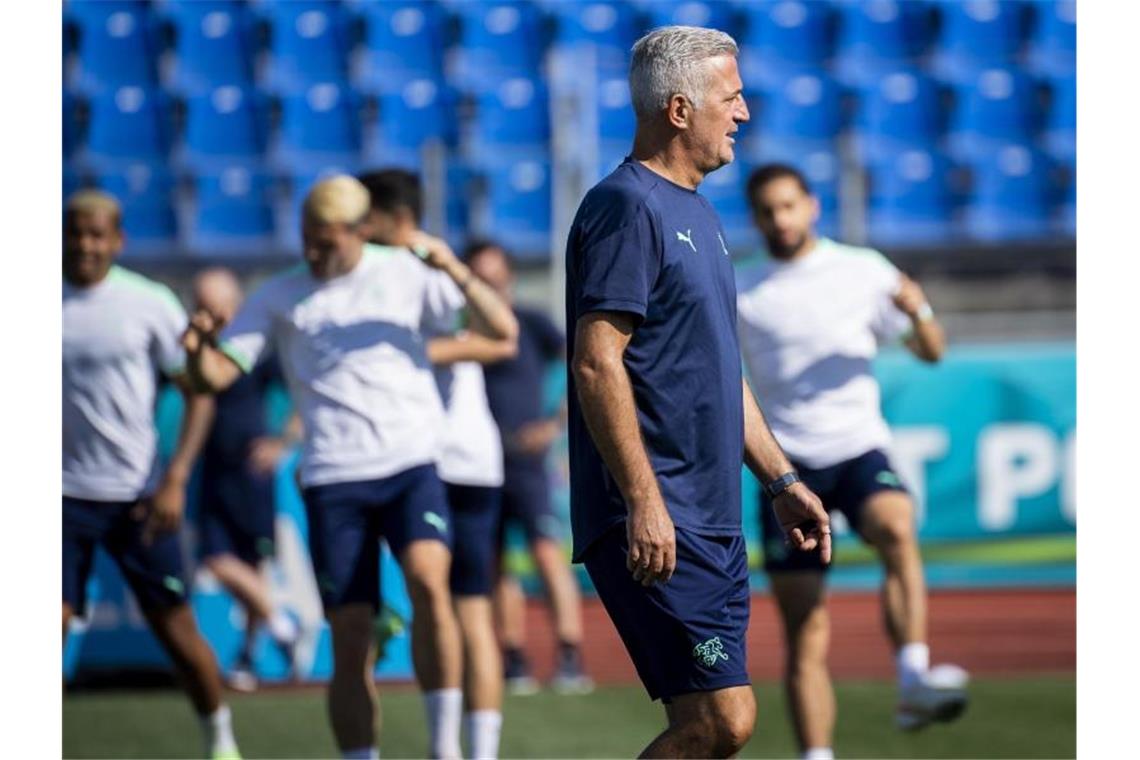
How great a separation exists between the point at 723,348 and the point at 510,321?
2.11 meters

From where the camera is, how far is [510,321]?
20.1 ft

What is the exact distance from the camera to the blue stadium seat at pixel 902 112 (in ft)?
45.9

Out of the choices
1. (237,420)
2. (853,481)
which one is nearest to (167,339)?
(853,481)

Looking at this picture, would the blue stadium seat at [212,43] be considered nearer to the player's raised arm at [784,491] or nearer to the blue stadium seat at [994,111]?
the blue stadium seat at [994,111]

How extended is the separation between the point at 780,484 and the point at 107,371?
3117 mm

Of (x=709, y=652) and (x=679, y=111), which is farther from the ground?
(x=679, y=111)

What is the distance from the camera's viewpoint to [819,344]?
666cm

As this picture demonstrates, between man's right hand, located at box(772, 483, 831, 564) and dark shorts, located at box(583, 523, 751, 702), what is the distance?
192 millimetres

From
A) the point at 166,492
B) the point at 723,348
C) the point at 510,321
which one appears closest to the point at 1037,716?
the point at 510,321

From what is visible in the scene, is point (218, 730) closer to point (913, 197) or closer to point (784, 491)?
point (784, 491)

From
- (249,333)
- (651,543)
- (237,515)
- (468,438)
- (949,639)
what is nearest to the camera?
(651,543)

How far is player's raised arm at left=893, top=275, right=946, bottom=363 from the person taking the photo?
21.6ft

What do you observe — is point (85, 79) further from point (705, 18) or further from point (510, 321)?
point (510, 321)

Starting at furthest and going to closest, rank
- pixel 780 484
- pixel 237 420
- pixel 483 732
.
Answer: pixel 237 420
pixel 483 732
pixel 780 484
